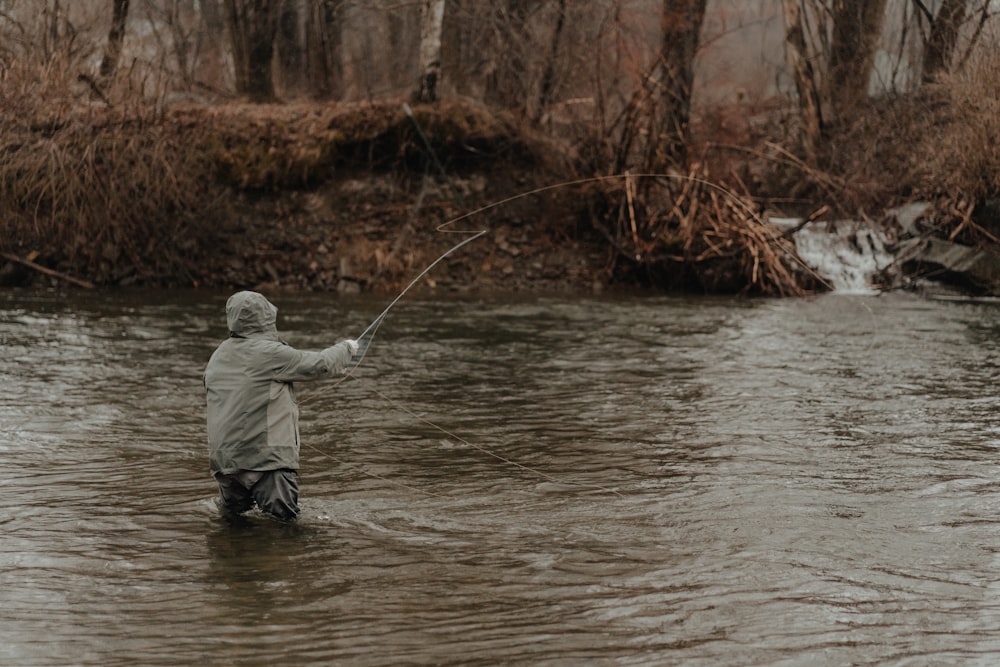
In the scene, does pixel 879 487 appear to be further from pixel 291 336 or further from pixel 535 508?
pixel 291 336

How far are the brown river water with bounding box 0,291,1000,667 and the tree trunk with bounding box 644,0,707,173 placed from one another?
777cm

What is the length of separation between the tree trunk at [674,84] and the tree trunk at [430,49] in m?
3.80

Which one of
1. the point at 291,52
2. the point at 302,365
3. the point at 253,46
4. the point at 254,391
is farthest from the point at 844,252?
the point at 254,391

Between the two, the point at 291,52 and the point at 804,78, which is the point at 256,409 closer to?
the point at 804,78

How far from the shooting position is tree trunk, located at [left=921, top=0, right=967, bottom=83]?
23.3 metres

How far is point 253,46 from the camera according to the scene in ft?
82.4

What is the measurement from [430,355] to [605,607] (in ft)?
26.6

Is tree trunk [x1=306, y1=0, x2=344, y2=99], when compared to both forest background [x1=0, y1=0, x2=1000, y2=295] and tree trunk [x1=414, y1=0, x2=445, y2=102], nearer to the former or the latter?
forest background [x1=0, y1=0, x2=1000, y2=295]

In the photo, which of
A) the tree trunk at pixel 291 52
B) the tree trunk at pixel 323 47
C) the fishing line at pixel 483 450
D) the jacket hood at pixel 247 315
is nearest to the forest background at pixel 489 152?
the tree trunk at pixel 323 47

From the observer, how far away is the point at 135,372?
12.0 meters

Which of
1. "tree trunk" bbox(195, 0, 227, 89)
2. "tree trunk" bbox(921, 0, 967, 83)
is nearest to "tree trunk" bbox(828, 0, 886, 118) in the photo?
"tree trunk" bbox(921, 0, 967, 83)

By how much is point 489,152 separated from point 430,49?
97.7 inches

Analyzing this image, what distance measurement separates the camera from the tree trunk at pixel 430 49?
66.7ft

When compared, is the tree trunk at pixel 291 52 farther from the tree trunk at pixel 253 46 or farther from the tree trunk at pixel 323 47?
the tree trunk at pixel 253 46
